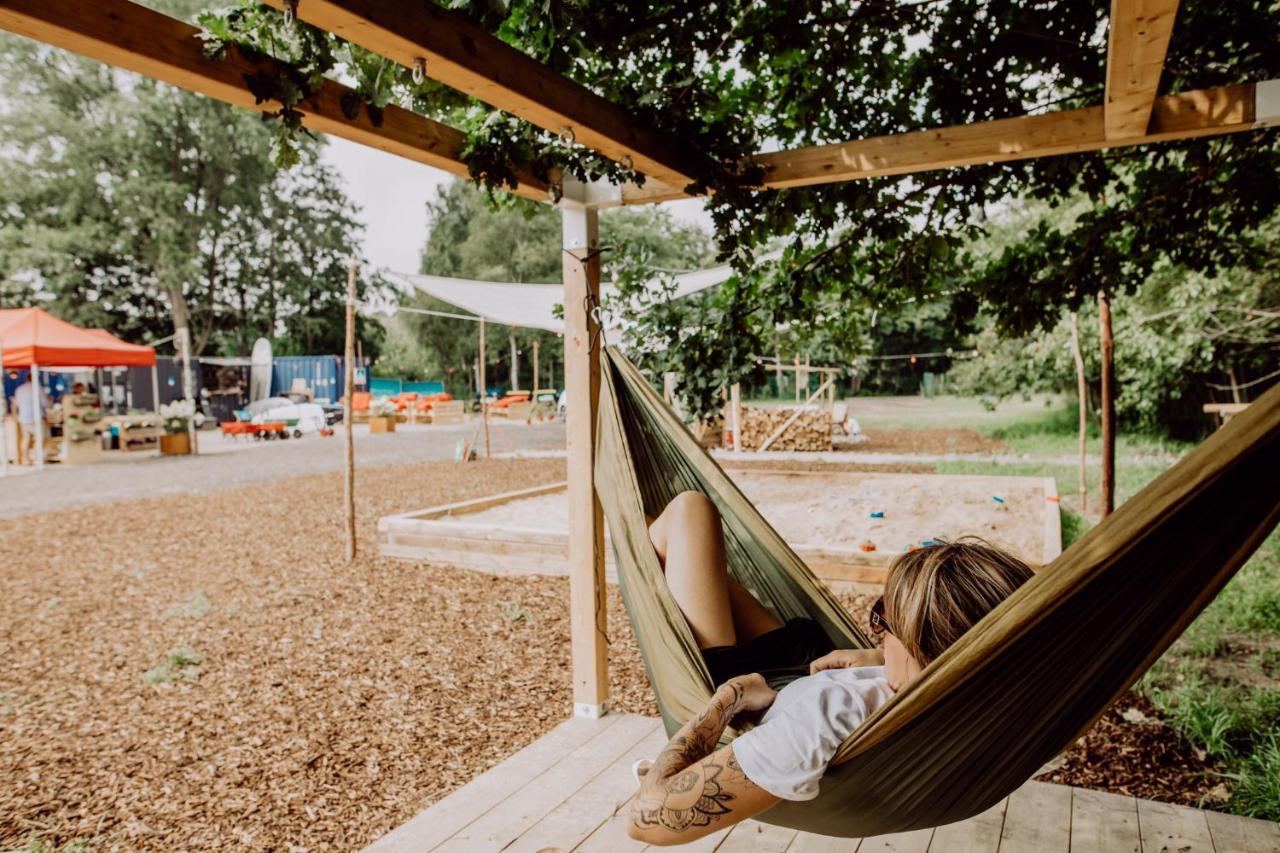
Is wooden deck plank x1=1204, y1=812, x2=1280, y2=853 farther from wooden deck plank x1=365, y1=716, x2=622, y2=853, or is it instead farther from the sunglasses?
wooden deck plank x1=365, y1=716, x2=622, y2=853

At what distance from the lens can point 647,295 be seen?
262 cm

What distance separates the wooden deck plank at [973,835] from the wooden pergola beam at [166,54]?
5.93 feet

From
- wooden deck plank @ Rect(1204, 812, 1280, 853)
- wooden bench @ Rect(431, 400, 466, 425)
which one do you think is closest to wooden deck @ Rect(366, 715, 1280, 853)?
wooden deck plank @ Rect(1204, 812, 1280, 853)

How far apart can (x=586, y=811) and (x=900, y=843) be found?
0.63 m

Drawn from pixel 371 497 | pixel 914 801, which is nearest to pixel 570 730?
pixel 914 801

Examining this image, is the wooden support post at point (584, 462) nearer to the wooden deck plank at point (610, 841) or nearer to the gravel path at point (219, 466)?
the wooden deck plank at point (610, 841)

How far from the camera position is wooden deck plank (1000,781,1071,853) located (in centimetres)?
149

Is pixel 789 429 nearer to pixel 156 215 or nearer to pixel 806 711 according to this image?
pixel 806 711

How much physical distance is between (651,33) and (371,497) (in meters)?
5.04

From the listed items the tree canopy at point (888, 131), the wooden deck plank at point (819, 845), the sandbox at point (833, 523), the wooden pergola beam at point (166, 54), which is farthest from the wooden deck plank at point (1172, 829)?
the wooden pergola beam at point (166, 54)

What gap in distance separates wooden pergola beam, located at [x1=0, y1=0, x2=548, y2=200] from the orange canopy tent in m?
7.98

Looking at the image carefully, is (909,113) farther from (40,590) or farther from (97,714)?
(40,590)

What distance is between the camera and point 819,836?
5.09ft

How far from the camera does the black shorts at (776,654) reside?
144 cm
